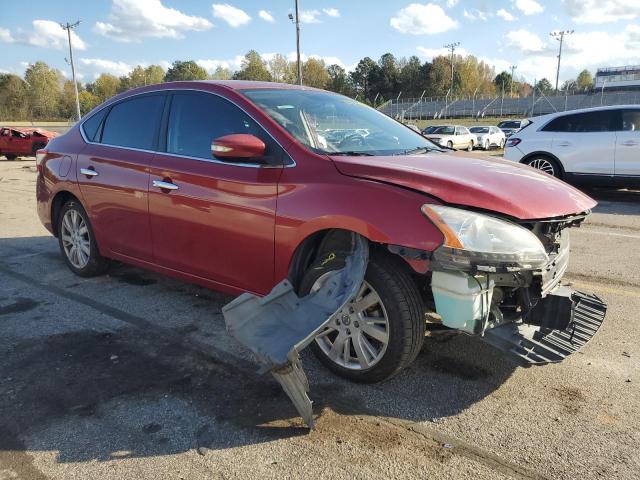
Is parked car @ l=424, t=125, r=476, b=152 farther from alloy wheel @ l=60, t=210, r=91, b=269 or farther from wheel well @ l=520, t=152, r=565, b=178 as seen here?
alloy wheel @ l=60, t=210, r=91, b=269

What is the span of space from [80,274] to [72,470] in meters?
3.14

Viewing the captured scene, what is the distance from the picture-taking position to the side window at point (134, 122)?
13.9ft

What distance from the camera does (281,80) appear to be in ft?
341

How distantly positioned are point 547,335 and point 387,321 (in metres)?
0.89

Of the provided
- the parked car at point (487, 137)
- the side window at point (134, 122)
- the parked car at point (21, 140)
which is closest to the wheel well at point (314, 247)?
the side window at point (134, 122)

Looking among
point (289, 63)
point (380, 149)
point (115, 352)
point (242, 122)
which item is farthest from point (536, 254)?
point (289, 63)

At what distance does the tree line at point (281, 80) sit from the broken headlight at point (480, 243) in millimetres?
83180

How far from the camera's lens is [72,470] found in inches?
94.6

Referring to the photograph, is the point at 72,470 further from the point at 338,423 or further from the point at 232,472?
the point at 338,423

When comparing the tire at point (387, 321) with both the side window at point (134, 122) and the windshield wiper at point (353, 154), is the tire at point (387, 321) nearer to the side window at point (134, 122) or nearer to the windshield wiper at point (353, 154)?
the windshield wiper at point (353, 154)

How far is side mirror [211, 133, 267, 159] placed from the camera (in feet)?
10.4

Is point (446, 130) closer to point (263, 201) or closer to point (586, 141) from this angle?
point (586, 141)

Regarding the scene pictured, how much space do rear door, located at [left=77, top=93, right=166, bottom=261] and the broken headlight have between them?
2448mm

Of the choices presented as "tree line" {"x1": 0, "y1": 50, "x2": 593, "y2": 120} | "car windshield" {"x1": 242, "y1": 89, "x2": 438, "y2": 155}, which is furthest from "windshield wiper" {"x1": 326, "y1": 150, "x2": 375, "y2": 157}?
"tree line" {"x1": 0, "y1": 50, "x2": 593, "y2": 120}
